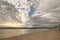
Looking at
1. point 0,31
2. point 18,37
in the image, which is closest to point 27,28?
point 18,37

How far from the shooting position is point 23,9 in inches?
30.5

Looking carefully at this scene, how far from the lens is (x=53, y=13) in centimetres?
87

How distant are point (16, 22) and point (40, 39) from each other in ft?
0.78

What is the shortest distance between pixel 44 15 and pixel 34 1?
144 millimetres

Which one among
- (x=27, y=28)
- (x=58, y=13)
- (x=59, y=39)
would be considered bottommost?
(x=59, y=39)

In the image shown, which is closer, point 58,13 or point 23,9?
point 23,9

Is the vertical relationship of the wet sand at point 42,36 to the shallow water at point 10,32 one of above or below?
below

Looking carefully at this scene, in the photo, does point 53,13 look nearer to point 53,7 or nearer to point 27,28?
point 53,7

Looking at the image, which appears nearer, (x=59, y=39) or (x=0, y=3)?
(x=0, y=3)

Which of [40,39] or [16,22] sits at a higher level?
[16,22]

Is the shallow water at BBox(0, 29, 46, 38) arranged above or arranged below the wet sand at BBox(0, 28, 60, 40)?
above

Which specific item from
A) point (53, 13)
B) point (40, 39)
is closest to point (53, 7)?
point (53, 13)

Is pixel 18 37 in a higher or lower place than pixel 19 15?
lower

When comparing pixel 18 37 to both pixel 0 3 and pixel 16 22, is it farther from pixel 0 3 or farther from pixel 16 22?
pixel 0 3
